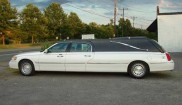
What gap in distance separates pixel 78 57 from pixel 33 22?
50.0 meters

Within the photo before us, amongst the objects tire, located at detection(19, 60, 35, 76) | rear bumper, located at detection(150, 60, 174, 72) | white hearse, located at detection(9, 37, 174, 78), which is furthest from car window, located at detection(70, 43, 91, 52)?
rear bumper, located at detection(150, 60, 174, 72)

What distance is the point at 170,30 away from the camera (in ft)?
95.1

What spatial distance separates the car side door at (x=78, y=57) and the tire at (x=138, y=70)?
5.22 ft

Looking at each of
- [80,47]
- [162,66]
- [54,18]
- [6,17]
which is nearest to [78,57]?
[80,47]

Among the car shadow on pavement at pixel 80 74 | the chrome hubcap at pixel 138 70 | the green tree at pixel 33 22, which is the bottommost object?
Answer: the car shadow on pavement at pixel 80 74

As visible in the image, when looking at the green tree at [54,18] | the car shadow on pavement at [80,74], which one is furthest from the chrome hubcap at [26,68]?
the green tree at [54,18]

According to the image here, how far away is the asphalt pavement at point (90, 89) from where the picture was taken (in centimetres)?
760

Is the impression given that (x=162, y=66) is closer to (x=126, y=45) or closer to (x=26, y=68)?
(x=126, y=45)

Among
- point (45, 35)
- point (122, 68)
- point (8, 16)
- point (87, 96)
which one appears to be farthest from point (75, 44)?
point (45, 35)

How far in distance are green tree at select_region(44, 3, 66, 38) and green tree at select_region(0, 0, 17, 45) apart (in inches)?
571

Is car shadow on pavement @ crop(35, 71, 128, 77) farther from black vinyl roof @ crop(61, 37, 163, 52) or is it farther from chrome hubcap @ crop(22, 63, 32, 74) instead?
black vinyl roof @ crop(61, 37, 163, 52)

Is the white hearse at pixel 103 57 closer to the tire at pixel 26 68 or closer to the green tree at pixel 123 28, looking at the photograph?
the tire at pixel 26 68

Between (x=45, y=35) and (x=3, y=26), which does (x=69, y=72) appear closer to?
(x=3, y=26)

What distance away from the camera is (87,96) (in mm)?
8125
